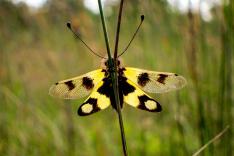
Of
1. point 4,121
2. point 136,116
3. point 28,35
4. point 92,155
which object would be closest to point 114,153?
point 92,155

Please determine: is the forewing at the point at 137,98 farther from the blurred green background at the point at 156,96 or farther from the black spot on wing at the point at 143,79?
the blurred green background at the point at 156,96

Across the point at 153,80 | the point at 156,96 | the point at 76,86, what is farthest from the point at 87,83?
the point at 156,96

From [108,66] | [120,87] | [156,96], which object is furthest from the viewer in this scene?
[156,96]

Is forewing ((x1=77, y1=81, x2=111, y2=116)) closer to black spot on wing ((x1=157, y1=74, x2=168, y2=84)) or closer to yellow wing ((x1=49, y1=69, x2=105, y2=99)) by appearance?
yellow wing ((x1=49, y1=69, x2=105, y2=99))

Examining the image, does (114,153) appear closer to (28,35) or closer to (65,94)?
(65,94)

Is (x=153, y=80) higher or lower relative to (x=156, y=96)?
higher

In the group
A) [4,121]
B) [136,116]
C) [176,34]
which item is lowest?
[136,116]

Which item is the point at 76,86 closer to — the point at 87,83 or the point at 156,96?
the point at 87,83

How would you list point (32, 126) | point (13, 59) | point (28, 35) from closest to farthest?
point (32, 126) → point (13, 59) → point (28, 35)
